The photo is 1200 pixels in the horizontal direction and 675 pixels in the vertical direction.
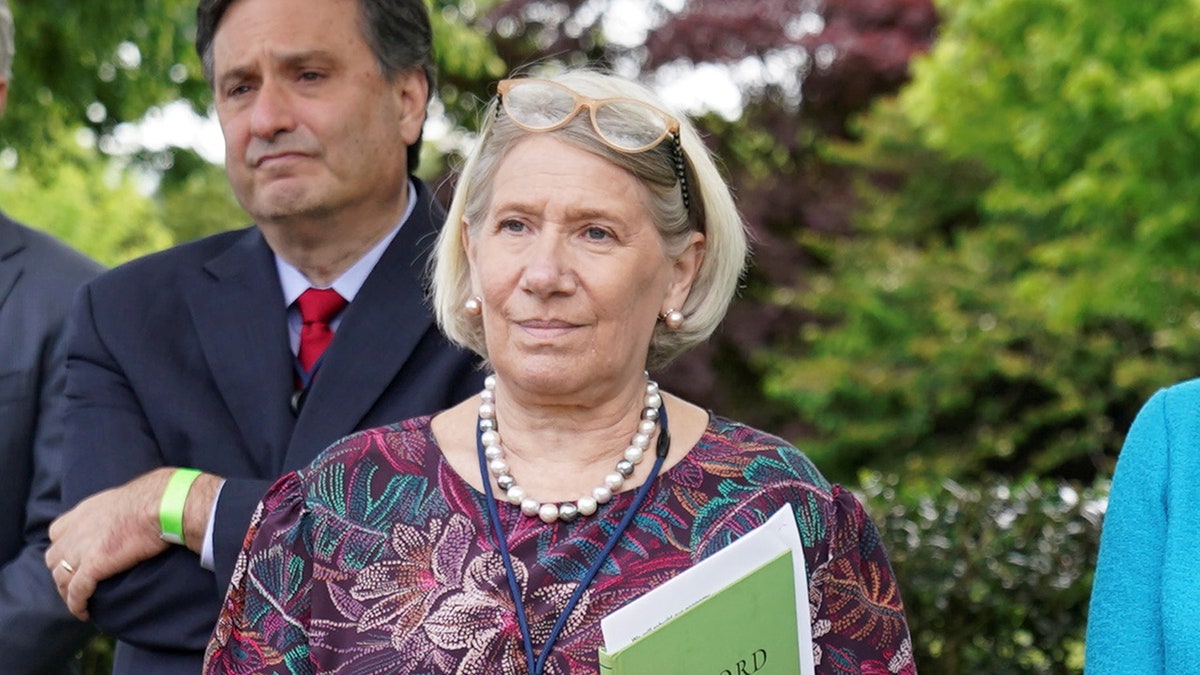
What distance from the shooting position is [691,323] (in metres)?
2.79

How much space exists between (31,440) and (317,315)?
0.93 m

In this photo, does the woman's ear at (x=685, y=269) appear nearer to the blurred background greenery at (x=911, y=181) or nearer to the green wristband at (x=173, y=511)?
the green wristband at (x=173, y=511)

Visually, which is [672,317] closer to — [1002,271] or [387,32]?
[387,32]

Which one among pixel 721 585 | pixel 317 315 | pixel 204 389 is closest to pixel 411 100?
pixel 317 315

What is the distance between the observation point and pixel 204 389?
123 inches

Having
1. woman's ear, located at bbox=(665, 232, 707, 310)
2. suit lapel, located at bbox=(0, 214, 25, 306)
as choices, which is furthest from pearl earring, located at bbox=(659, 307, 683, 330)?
A: suit lapel, located at bbox=(0, 214, 25, 306)

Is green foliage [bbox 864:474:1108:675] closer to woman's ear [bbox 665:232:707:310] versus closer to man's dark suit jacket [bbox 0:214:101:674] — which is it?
woman's ear [bbox 665:232:707:310]

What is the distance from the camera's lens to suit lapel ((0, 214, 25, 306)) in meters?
3.78

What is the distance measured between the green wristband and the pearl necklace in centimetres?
64

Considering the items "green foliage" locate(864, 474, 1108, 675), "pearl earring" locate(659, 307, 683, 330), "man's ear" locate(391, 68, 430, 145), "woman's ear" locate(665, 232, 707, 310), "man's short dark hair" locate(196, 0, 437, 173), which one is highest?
"man's short dark hair" locate(196, 0, 437, 173)

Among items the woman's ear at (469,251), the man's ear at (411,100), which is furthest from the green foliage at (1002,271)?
the woman's ear at (469,251)

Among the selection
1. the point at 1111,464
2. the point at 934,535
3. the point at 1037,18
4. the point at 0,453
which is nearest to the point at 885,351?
the point at 1111,464

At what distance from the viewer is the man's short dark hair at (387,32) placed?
3.33 m

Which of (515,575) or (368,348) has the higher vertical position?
(368,348)
